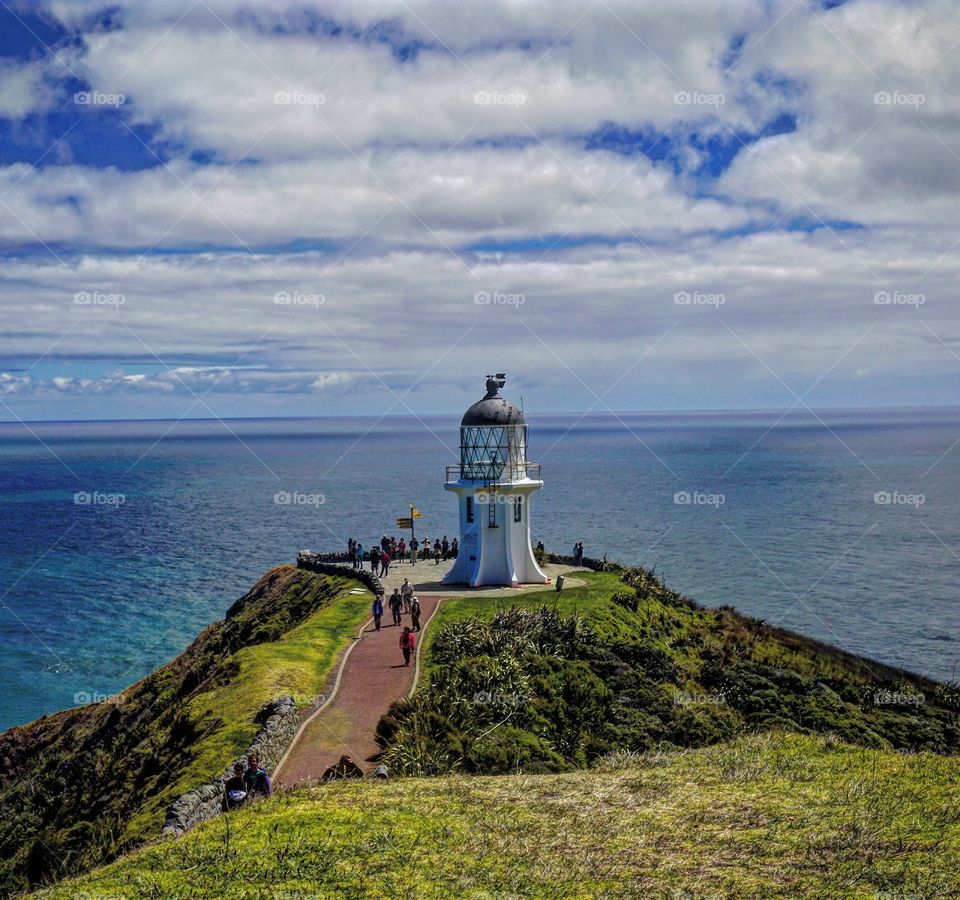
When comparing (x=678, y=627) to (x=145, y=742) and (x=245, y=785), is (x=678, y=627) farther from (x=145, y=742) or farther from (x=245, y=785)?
(x=245, y=785)

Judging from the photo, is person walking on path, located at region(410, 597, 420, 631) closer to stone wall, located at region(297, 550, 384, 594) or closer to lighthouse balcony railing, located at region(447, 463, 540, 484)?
stone wall, located at region(297, 550, 384, 594)

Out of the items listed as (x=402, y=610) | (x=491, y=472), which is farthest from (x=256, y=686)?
(x=491, y=472)

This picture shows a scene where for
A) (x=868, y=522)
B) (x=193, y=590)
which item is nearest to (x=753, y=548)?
(x=868, y=522)

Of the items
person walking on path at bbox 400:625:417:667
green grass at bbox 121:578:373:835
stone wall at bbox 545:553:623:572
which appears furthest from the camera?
stone wall at bbox 545:553:623:572
